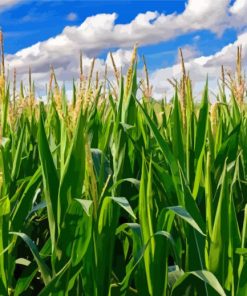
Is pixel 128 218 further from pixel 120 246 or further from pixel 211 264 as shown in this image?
pixel 211 264

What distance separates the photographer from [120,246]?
1564 mm

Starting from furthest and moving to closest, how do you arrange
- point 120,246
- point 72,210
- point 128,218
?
1. point 128,218
2. point 120,246
3. point 72,210

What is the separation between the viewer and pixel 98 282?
122cm

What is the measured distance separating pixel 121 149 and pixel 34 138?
40.0 inches

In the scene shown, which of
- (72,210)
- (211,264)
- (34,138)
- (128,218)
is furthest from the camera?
(34,138)

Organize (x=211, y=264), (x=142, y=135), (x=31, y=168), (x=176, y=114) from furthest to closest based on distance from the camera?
(x=31, y=168)
(x=142, y=135)
(x=176, y=114)
(x=211, y=264)

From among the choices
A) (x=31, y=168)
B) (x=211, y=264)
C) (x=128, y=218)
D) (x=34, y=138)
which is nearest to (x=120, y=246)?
(x=128, y=218)

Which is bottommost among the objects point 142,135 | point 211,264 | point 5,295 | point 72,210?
point 5,295

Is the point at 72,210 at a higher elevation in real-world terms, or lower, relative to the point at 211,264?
higher

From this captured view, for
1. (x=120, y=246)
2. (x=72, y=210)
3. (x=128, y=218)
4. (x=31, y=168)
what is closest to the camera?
(x=72, y=210)

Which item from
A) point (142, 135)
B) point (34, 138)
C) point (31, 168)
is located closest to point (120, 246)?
point (142, 135)

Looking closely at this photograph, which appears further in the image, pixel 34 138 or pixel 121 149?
pixel 34 138

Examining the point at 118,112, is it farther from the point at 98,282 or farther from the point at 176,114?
the point at 98,282

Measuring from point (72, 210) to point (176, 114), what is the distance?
0.64 m
